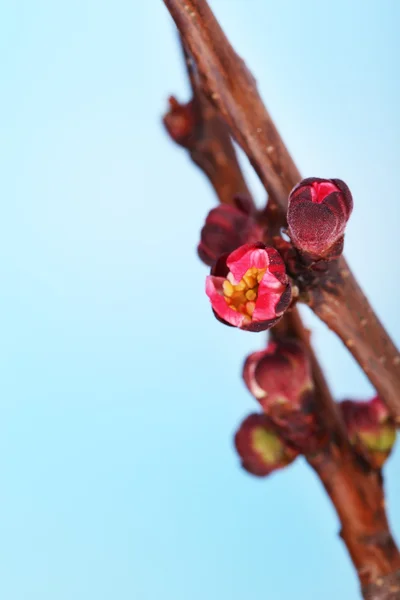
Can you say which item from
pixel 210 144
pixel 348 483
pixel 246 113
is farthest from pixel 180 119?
pixel 348 483

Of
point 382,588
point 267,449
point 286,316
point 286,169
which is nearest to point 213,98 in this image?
point 286,169

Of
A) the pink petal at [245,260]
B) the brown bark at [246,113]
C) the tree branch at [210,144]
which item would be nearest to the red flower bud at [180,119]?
the tree branch at [210,144]

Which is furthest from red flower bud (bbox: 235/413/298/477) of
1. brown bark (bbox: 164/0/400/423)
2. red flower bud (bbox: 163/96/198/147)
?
red flower bud (bbox: 163/96/198/147)

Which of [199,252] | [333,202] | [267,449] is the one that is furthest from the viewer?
[267,449]

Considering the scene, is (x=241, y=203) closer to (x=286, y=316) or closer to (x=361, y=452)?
(x=286, y=316)

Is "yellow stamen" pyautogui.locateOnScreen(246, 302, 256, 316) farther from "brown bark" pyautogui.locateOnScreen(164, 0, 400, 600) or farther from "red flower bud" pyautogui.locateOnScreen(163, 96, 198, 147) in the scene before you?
"red flower bud" pyautogui.locateOnScreen(163, 96, 198, 147)

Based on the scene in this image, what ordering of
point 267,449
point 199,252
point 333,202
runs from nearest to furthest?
point 333,202 < point 199,252 < point 267,449
